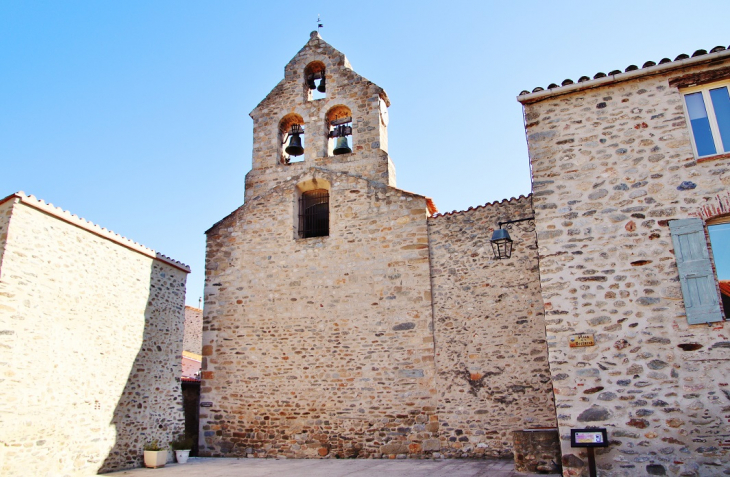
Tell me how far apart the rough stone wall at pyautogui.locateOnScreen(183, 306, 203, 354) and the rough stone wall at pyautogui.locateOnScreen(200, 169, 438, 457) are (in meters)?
7.88

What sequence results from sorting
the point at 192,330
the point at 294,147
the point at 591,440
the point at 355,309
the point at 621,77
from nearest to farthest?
the point at 591,440, the point at 621,77, the point at 355,309, the point at 294,147, the point at 192,330

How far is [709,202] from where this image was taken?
6.56 metres

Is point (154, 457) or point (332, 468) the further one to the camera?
point (154, 457)

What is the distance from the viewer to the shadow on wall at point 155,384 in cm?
1023

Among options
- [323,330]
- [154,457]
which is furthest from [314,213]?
[154,457]

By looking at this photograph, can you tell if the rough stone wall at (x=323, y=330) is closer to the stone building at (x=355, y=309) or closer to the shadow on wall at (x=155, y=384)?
the stone building at (x=355, y=309)

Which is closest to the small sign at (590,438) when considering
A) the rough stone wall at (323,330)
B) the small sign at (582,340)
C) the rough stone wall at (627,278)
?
the rough stone wall at (627,278)

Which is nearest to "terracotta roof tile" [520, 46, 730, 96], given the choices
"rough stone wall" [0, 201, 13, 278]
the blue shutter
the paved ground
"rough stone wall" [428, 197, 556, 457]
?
the blue shutter

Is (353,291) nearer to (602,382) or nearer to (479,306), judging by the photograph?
(479,306)

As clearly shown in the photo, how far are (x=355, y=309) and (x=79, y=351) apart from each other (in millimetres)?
5128

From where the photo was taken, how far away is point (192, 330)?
20.1m

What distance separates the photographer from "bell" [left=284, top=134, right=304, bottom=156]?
13492mm

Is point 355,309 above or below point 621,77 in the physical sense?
below

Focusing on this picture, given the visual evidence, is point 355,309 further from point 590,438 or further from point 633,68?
point 633,68
